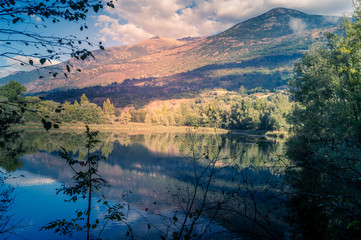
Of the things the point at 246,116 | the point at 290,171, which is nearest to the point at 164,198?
the point at 290,171

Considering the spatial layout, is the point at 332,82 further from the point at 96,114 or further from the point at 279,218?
the point at 96,114

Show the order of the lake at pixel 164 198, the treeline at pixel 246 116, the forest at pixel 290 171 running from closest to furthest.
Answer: the lake at pixel 164 198 < the forest at pixel 290 171 < the treeline at pixel 246 116

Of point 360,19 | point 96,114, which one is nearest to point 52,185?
point 360,19

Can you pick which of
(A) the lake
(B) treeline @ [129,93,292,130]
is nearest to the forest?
(A) the lake

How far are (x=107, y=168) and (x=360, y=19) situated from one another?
26.1 m

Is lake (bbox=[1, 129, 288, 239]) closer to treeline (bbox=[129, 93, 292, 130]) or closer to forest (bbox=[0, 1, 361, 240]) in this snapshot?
forest (bbox=[0, 1, 361, 240])

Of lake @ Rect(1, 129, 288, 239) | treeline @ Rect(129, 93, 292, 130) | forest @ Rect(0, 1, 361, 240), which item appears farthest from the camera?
treeline @ Rect(129, 93, 292, 130)

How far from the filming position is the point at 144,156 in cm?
3117

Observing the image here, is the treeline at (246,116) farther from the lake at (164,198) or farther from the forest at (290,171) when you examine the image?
the lake at (164,198)

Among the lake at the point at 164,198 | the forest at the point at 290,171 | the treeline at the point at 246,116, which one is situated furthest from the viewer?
the treeline at the point at 246,116

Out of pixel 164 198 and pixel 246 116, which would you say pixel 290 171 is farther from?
pixel 246 116

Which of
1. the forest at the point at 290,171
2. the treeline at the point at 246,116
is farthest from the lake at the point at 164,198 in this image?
the treeline at the point at 246,116

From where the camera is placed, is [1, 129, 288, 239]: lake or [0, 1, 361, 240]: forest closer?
[1, 129, 288, 239]: lake

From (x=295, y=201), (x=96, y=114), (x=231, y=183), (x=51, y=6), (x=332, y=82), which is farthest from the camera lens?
(x=96, y=114)
